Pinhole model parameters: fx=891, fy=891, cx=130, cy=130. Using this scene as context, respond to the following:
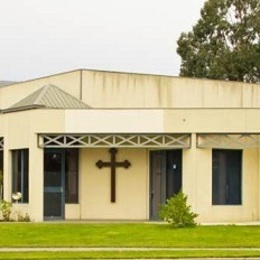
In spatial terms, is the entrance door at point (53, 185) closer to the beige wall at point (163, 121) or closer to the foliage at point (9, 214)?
the foliage at point (9, 214)

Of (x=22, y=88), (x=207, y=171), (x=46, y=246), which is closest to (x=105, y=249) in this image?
(x=46, y=246)

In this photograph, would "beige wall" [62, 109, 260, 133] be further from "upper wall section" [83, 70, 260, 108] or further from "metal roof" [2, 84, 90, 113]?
"upper wall section" [83, 70, 260, 108]

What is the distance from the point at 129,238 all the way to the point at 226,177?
8.52m

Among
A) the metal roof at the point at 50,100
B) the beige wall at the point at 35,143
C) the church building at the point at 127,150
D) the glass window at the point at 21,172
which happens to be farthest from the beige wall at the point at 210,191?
the glass window at the point at 21,172

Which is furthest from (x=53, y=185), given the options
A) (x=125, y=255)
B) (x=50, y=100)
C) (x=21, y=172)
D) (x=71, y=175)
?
(x=125, y=255)

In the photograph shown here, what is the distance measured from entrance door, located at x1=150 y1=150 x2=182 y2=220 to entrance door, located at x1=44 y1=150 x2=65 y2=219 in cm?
334

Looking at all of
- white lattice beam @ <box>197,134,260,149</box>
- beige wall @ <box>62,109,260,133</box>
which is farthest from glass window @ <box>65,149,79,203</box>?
white lattice beam @ <box>197,134,260,149</box>

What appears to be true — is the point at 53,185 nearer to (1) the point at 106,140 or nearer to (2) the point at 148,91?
(1) the point at 106,140

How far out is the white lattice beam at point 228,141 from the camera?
1224 inches

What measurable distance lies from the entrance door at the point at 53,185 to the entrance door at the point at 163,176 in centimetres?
334

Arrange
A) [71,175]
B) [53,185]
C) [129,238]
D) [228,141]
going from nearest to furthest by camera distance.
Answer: [129,238]
[228,141]
[53,185]
[71,175]

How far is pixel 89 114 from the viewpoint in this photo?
103 ft

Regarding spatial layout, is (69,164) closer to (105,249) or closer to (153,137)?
(153,137)

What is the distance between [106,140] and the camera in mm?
31781
